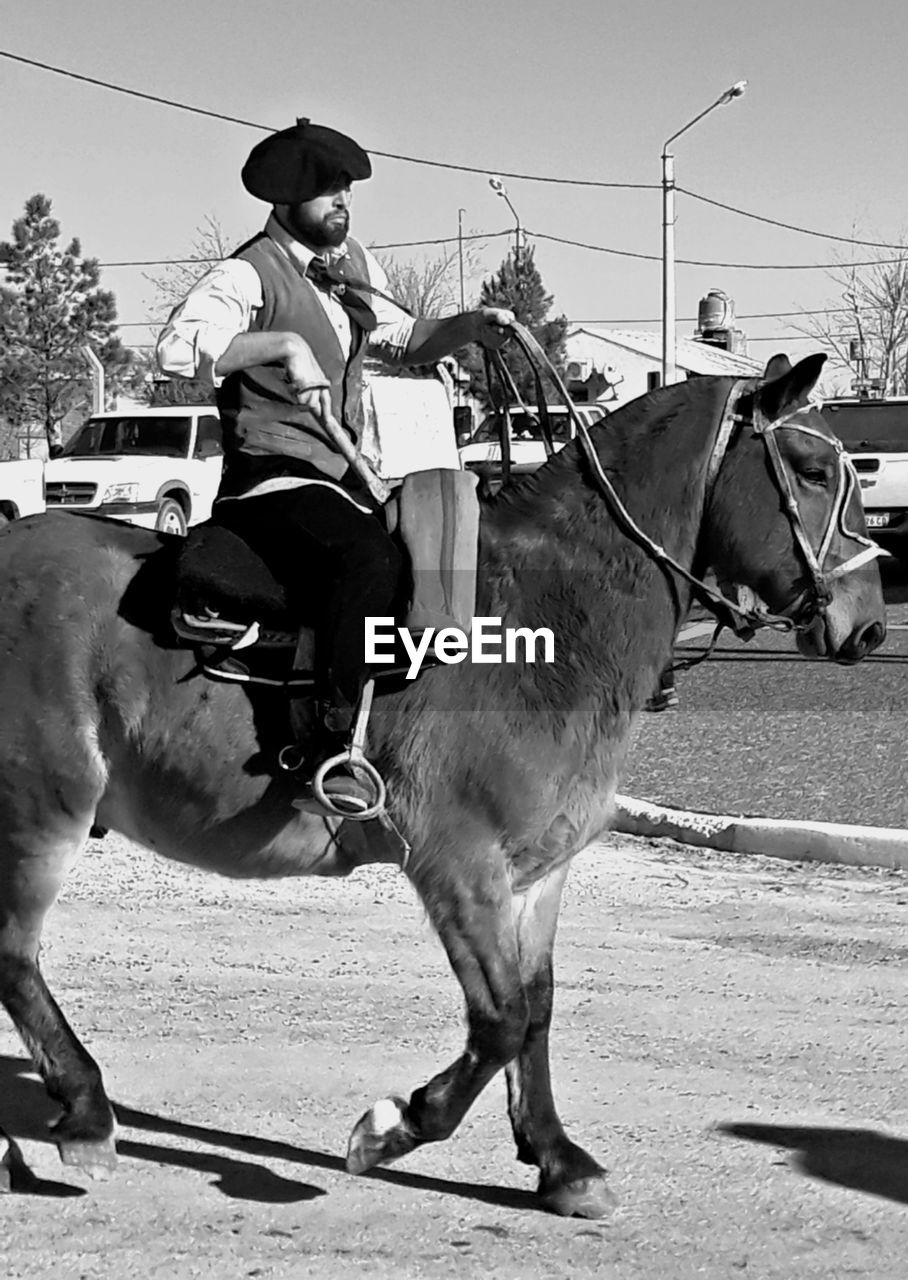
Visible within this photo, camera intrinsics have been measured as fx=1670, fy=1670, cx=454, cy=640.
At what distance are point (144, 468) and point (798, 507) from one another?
20.8 m

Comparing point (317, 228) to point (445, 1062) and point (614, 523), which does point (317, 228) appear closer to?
point (614, 523)

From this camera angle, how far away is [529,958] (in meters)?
4.27

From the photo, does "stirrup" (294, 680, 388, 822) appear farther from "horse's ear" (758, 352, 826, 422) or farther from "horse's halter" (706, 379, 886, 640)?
"horse's ear" (758, 352, 826, 422)

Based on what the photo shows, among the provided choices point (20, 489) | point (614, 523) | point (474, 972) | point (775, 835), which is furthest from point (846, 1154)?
point (20, 489)

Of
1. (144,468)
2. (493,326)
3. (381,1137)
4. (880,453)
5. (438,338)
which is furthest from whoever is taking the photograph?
(144,468)

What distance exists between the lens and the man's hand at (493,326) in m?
4.60

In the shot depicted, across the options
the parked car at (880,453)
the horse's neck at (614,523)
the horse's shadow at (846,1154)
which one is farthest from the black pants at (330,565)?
the parked car at (880,453)

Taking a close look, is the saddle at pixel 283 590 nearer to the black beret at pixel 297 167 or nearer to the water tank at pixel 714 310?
the black beret at pixel 297 167

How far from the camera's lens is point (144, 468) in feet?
79.3

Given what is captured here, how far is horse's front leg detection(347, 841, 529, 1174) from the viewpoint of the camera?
395 cm

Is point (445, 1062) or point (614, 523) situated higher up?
point (614, 523)

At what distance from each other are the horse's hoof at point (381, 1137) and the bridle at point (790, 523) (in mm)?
1473

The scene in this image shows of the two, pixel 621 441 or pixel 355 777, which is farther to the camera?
pixel 621 441

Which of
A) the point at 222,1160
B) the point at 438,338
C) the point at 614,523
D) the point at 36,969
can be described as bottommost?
the point at 222,1160
